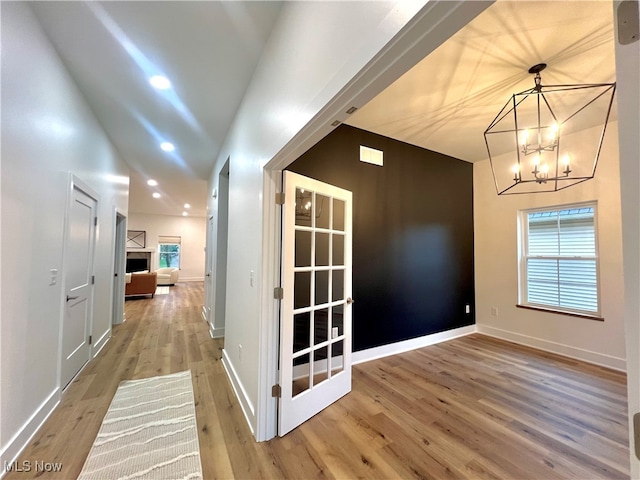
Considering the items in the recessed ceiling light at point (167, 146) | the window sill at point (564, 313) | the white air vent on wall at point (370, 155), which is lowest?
the window sill at point (564, 313)

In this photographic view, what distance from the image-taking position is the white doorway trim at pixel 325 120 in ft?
2.42

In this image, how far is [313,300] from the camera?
229 centimetres

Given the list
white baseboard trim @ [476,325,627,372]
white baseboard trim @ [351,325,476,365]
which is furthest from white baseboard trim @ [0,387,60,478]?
white baseboard trim @ [476,325,627,372]

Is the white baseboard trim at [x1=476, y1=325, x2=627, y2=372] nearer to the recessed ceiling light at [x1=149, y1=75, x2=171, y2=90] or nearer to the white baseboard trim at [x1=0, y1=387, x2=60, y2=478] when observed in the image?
the white baseboard trim at [x1=0, y1=387, x2=60, y2=478]

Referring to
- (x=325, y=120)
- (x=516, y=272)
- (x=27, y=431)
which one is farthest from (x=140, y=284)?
(x=516, y=272)

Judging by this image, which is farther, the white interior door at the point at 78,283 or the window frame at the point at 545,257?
the window frame at the point at 545,257

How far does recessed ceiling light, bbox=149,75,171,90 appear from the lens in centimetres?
242

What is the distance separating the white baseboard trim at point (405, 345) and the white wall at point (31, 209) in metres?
2.75

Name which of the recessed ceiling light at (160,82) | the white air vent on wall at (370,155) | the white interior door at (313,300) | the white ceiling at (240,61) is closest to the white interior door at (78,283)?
the white ceiling at (240,61)

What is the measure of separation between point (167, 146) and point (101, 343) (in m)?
2.84

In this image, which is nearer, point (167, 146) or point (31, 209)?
point (31, 209)

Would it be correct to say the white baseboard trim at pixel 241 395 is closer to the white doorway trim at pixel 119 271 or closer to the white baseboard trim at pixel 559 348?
the white doorway trim at pixel 119 271

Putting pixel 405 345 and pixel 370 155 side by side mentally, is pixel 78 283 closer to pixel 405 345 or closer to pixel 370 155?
pixel 370 155

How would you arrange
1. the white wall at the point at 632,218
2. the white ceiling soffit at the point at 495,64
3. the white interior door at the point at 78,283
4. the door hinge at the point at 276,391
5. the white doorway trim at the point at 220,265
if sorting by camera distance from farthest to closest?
the white doorway trim at the point at 220,265 < the white interior door at the point at 78,283 < the door hinge at the point at 276,391 < the white ceiling soffit at the point at 495,64 < the white wall at the point at 632,218
